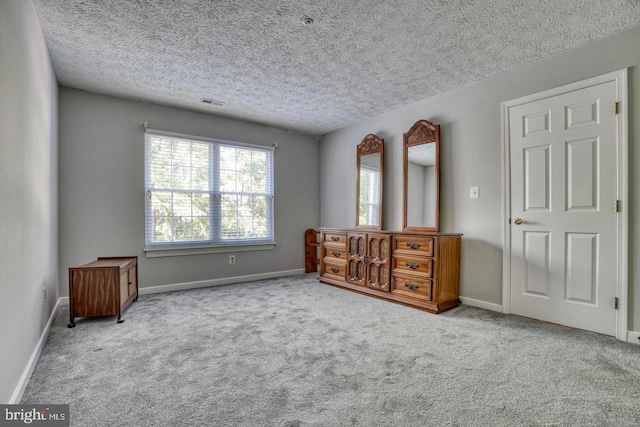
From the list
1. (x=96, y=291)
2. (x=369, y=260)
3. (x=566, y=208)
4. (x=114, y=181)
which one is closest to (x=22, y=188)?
(x=96, y=291)

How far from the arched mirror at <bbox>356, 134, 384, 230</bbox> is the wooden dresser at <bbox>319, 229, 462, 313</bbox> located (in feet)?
1.70

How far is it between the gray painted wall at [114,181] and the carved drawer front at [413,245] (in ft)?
7.53

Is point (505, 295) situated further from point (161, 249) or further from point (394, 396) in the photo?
point (161, 249)

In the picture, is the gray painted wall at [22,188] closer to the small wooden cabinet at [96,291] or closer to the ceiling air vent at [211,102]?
the small wooden cabinet at [96,291]

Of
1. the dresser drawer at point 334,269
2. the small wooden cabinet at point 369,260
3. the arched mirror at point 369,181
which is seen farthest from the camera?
the arched mirror at point 369,181

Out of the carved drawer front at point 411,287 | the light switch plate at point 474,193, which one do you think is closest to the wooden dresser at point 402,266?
the carved drawer front at point 411,287

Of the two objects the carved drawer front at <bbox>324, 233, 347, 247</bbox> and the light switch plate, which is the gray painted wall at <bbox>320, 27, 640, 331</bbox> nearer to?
the light switch plate

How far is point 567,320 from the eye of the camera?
2604mm

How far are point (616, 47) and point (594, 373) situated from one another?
2424 millimetres

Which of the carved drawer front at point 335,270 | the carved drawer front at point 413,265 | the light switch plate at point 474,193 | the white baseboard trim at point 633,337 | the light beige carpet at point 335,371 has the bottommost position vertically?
the light beige carpet at point 335,371

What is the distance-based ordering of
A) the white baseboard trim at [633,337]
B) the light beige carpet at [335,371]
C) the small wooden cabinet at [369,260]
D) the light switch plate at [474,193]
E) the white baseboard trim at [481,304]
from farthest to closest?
the small wooden cabinet at [369,260] → the light switch plate at [474,193] → the white baseboard trim at [481,304] → the white baseboard trim at [633,337] → the light beige carpet at [335,371]

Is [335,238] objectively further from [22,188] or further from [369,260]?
[22,188]

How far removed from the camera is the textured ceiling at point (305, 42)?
208cm

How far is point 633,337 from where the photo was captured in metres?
2.26
